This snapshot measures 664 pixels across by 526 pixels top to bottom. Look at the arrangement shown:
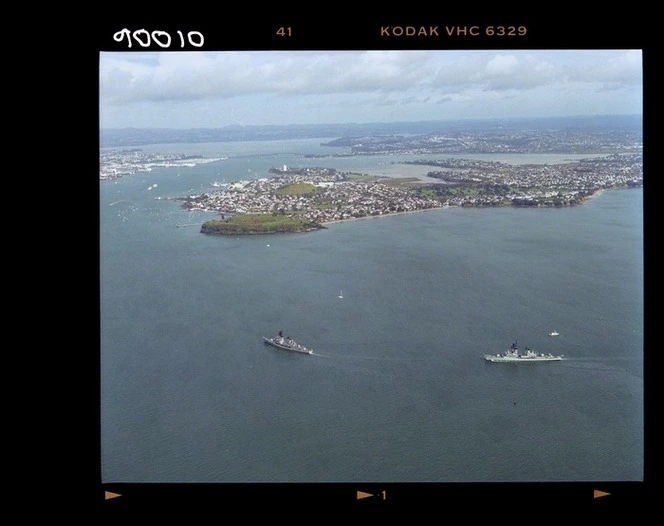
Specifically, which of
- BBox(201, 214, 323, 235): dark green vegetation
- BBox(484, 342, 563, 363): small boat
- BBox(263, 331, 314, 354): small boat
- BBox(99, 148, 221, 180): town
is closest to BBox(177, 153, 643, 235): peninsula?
BBox(201, 214, 323, 235): dark green vegetation

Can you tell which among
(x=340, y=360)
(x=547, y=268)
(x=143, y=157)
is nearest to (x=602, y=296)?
(x=547, y=268)

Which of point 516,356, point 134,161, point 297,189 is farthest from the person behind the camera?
point 297,189

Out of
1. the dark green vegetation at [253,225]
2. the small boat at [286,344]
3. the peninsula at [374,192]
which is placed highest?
the peninsula at [374,192]

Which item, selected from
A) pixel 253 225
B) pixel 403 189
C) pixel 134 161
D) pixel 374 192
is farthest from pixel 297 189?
pixel 134 161

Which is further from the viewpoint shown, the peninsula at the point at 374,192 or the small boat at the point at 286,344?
the peninsula at the point at 374,192

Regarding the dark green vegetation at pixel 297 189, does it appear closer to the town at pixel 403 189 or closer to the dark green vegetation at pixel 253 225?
the town at pixel 403 189

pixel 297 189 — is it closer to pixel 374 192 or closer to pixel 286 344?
pixel 374 192

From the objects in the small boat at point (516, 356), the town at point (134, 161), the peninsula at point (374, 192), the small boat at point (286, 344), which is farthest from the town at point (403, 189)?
the small boat at point (516, 356)
